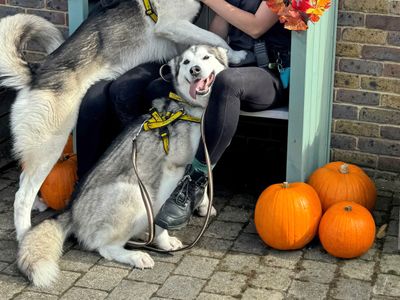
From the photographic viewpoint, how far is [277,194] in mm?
4230

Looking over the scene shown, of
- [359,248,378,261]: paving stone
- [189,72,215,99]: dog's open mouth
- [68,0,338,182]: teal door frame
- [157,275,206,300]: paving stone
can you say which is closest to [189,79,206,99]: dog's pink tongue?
[189,72,215,99]: dog's open mouth

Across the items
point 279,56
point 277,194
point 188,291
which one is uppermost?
point 279,56

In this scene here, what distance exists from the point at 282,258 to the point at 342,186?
22.4 inches

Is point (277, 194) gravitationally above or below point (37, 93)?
below

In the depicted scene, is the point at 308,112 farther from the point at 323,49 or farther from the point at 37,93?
the point at 37,93

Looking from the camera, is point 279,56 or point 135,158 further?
point 279,56

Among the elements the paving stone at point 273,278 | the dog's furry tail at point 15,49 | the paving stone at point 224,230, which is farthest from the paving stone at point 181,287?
the dog's furry tail at point 15,49

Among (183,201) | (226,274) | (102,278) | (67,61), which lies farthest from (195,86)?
(102,278)

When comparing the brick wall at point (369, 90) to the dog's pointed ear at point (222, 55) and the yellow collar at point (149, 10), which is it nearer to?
the dog's pointed ear at point (222, 55)

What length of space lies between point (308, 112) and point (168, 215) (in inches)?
39.2

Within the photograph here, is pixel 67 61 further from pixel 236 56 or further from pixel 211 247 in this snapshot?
pixel 211 247

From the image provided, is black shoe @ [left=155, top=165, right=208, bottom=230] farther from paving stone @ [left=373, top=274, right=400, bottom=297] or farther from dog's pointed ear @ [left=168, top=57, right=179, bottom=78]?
paving stone @ [left=373, top=274, right=400, bottom=297]

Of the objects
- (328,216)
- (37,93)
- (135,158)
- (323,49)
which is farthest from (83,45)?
(328,216)

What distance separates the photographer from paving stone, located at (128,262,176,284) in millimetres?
3949
